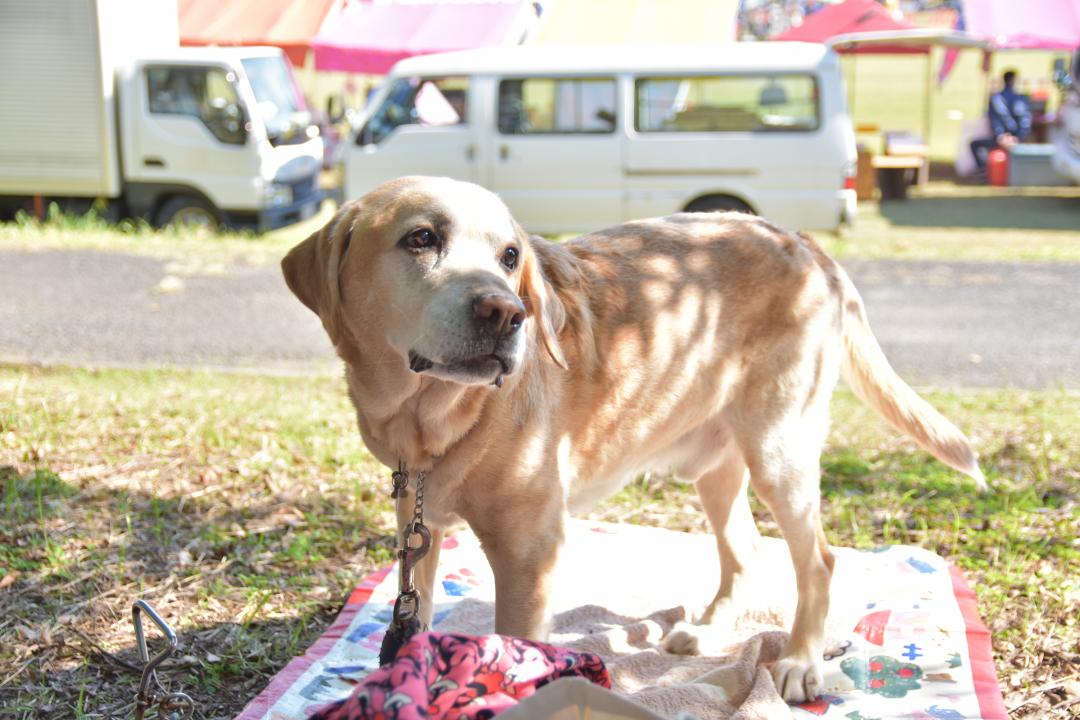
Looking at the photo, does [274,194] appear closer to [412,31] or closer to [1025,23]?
[412,31]

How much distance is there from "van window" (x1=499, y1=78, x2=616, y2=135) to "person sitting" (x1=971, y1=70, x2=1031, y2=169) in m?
9.82

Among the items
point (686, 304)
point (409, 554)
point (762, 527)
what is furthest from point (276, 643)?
point (762, 527)

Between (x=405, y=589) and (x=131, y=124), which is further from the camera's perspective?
(x=131, y=124)

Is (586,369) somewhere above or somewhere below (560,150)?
below

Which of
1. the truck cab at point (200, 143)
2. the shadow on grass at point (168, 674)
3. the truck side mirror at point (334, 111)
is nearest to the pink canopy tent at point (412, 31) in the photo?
the truck side mirror at point (334, 111)

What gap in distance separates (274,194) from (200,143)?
108cm

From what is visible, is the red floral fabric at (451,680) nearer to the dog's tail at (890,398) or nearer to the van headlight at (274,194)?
the dog's tail at (890,398)

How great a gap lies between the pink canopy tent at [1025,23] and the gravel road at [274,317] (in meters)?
9.46

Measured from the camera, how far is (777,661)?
3566 millimetres

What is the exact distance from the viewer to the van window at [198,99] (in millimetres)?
13562

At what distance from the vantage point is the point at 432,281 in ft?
9.18

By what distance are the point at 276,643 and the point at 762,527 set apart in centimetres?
227

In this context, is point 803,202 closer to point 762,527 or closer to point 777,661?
point 762,527

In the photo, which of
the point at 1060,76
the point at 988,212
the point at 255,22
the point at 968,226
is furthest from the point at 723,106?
the point at 1060,76
